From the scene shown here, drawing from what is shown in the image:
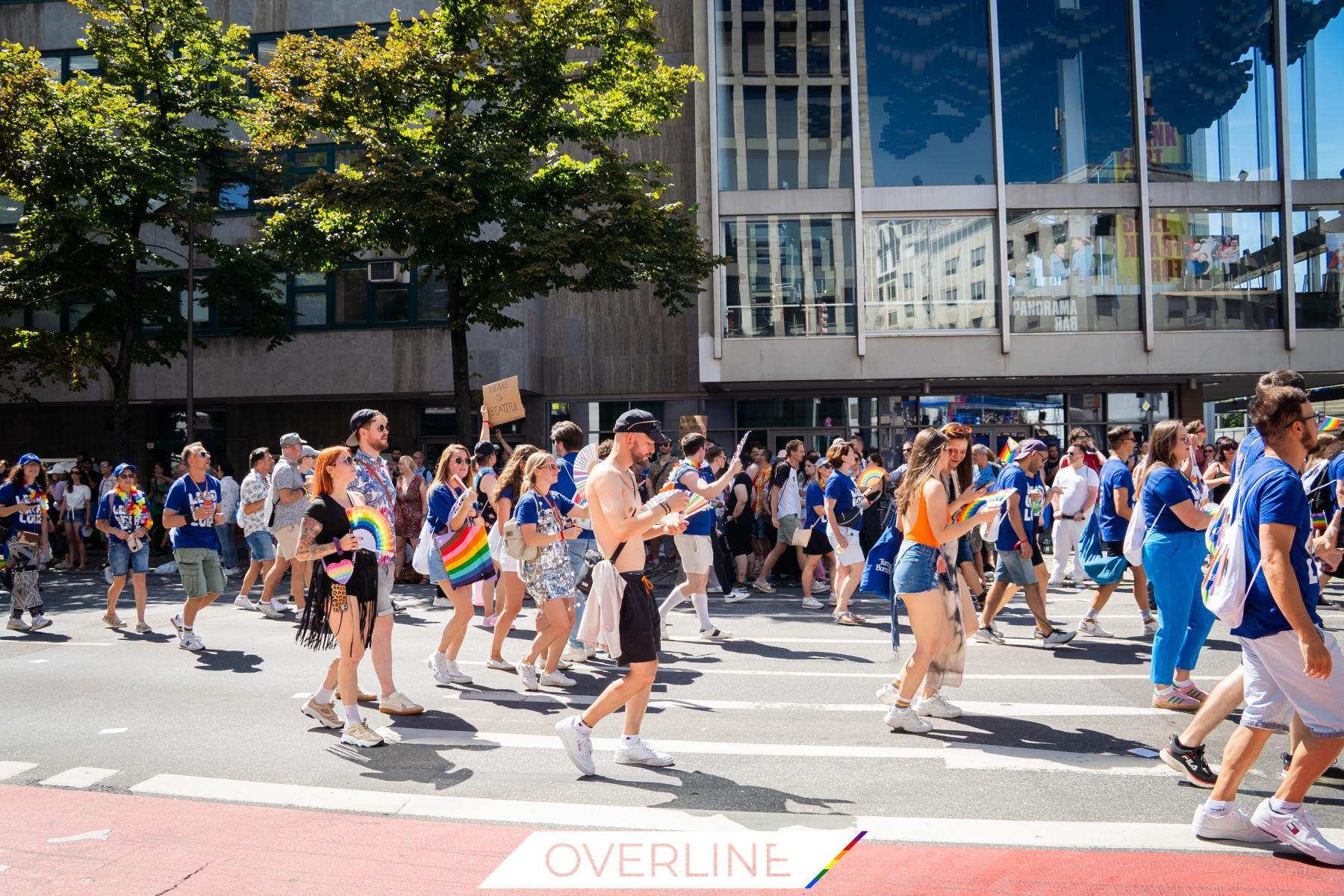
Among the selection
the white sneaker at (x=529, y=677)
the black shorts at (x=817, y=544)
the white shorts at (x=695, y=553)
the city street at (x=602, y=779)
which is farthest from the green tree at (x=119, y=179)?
the white sneaker at (x=529, y=677)

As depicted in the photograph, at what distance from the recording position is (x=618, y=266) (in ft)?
58.6

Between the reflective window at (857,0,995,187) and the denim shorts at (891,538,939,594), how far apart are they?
1786 centimetres

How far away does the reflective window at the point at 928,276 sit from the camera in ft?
75.2

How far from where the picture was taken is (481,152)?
16.6 metres

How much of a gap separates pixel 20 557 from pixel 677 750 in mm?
8747

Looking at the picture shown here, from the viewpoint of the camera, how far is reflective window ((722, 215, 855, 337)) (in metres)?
22.9

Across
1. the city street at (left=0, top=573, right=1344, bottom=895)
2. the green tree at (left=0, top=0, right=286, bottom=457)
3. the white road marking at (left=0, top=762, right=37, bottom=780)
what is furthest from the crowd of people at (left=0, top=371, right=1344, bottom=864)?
the green tree at (left=0, top=0, right=286, bottom=457)

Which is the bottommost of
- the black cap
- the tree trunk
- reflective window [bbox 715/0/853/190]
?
the black cap

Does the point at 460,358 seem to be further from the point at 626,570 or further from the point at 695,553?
the point at 626,570

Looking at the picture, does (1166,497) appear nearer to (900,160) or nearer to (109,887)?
(109,887)

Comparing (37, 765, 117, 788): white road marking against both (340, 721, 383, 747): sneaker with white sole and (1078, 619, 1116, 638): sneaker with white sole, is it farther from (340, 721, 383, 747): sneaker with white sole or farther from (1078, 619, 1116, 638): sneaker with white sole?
(1078, 619, 1116, 638): sneaker with white sole

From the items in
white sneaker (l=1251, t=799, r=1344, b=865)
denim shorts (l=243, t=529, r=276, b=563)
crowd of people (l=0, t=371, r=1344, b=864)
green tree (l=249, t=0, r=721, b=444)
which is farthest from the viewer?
green tree (l=249, t=0, r=721, b=444)

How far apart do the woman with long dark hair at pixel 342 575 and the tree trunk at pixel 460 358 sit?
11.3m

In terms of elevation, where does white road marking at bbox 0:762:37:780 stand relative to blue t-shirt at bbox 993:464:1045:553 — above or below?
below
